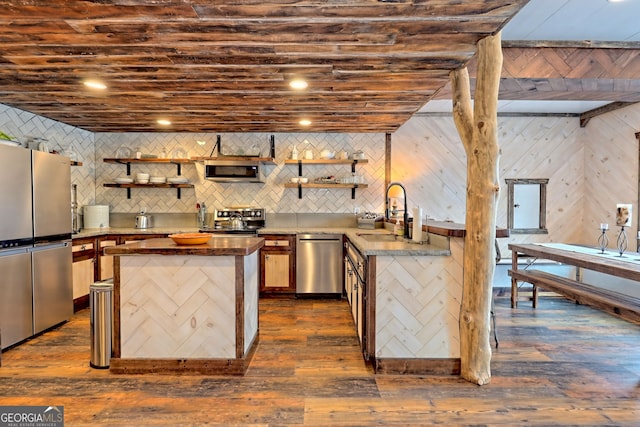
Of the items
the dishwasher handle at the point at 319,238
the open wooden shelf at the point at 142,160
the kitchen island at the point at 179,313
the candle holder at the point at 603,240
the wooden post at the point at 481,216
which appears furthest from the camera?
the open wooden shelf at the point at 142,160

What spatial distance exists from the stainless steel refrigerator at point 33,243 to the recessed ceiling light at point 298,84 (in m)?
2.48

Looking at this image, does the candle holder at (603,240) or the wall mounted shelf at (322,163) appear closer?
the candle holder at (603,240)

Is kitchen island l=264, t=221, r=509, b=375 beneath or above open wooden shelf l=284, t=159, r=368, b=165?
beneath

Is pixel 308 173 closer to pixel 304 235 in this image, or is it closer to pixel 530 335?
pixel 304 235

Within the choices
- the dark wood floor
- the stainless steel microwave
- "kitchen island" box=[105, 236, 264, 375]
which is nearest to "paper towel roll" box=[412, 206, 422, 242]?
the dark wood floor

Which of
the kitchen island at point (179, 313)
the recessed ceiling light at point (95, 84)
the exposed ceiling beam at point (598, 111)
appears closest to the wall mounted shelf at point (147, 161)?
the recessed ceiling light at point (95, 84)

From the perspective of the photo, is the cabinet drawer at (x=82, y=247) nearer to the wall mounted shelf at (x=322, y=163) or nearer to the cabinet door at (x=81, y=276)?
the cabinet door at (x=81, y=276)

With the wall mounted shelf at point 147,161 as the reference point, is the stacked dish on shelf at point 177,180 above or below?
below

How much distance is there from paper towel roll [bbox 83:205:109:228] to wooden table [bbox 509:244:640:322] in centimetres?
549

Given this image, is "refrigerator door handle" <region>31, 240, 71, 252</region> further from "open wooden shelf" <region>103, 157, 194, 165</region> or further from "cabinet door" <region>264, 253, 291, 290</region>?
"cabinet door" <region>264, 253, 291, 290</region>

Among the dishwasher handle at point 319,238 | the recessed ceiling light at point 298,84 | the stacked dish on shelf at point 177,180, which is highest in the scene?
the recessed ceiling light at point 298,84

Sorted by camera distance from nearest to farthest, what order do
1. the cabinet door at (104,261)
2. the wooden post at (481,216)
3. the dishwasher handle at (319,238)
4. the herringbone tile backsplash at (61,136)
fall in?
the wooden post at (481,216) → the herringbone tile backsplash at (61,136) → the cabinet door at (104,261) → the dishwasher handle at (319,238)

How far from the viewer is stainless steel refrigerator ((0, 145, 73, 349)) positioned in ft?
9.92

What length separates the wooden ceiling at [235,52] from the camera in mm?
1988
